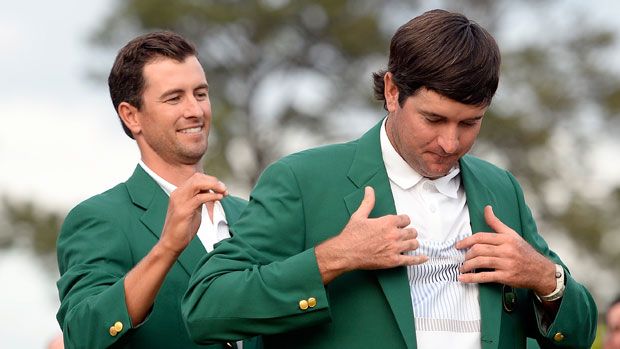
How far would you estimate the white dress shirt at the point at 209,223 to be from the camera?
5934 millimetres

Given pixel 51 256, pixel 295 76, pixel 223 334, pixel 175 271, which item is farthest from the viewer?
pixel 295 76

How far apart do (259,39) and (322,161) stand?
2260 centimetres

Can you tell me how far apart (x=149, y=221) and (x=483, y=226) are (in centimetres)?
146

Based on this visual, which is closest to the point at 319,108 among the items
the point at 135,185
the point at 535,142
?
the point at 535,142

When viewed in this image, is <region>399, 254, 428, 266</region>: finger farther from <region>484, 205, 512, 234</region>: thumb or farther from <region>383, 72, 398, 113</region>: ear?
<region>383, 72, 398, 113</region>: ear

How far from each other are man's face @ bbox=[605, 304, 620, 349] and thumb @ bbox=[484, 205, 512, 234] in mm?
3213

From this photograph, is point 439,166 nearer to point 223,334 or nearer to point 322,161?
point 322,161

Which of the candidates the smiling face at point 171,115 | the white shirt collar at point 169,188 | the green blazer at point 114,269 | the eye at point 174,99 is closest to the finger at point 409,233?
the green blazer at point 114,269

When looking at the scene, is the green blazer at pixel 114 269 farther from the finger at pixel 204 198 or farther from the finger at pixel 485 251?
the finger at pixel 485 251

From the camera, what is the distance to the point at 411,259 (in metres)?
4.64

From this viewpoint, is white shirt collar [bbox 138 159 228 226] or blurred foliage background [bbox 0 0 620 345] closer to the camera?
white shirt collar [bbox 138 159 228 226]

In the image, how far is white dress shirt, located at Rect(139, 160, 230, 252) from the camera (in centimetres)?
593

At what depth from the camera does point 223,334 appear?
4.70 meters

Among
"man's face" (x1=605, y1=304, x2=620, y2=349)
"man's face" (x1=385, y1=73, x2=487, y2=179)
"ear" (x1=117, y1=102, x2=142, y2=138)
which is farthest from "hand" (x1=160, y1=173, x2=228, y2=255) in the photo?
"man's face" (x1=605, y1=304, x2=620, y2=349)
